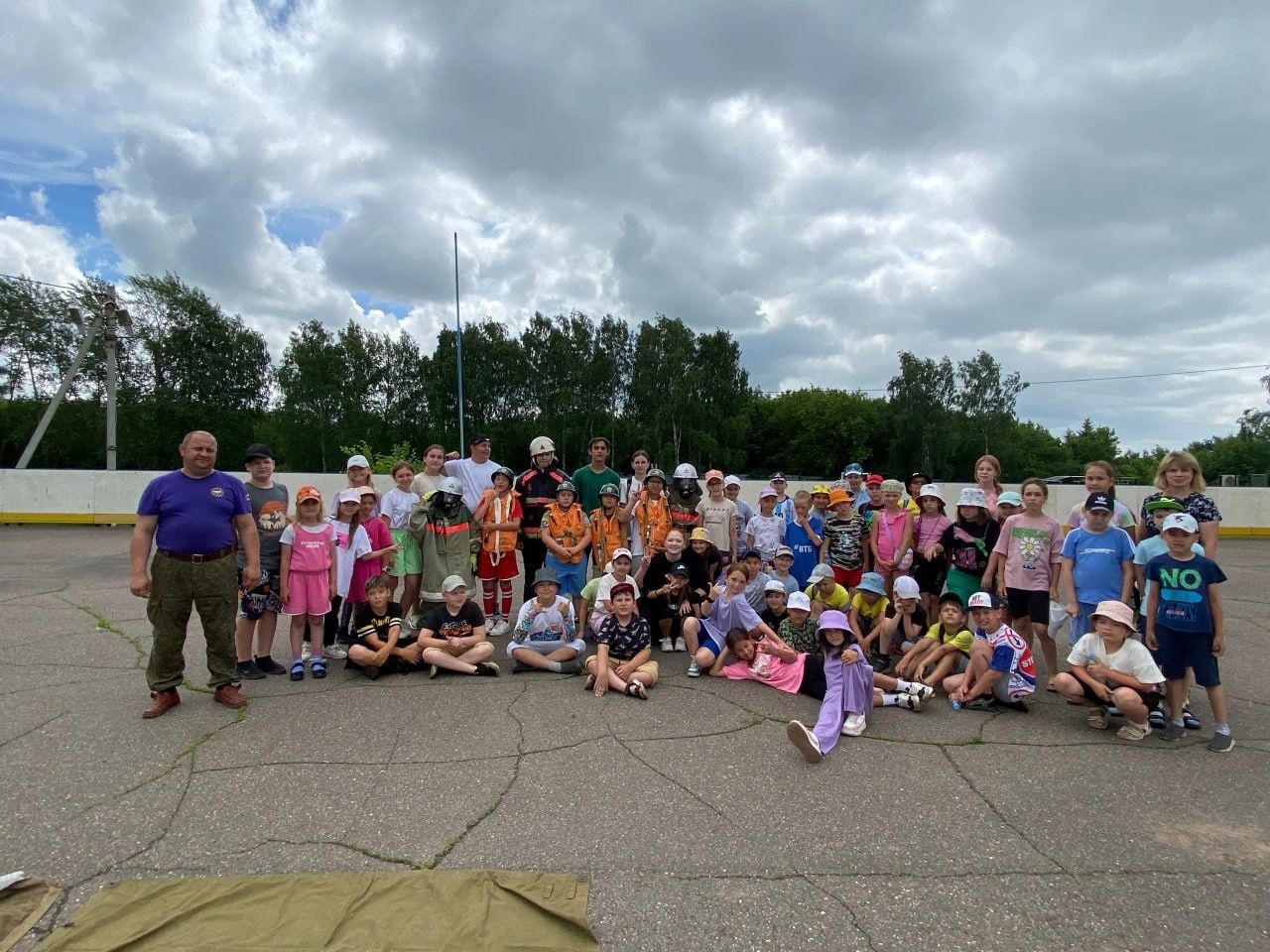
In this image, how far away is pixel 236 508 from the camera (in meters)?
4.79

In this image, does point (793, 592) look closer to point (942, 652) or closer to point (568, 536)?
point (942, 652)

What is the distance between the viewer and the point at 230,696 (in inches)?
187

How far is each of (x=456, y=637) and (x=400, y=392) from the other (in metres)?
37.4

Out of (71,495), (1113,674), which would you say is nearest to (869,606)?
(1113,674)

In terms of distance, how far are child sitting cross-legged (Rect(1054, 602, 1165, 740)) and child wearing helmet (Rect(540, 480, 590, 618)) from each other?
4151 mm

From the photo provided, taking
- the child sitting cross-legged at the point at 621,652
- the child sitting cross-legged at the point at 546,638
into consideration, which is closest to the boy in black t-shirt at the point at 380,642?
the child sitting cross-legged at the point at 546,638

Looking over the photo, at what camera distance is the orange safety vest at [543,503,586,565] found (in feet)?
22.5

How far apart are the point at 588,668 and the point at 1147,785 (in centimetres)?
365

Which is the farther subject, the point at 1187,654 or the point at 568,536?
the point at 568,536

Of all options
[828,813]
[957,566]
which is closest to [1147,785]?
[828,813]

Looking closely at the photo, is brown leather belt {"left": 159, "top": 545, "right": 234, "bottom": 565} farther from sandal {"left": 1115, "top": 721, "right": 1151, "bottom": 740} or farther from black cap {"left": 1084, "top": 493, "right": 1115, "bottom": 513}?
black cap {"left": 1084, "top": 493, "right": 1115, "bottom": 513}

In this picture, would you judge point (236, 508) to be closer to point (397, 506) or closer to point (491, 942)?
point (397, 506)

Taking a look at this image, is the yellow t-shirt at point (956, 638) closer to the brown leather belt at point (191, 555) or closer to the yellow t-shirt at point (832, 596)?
Answer: the yellow t-shirt at point (832, 596)

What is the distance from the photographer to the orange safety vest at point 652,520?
22.7 ft
